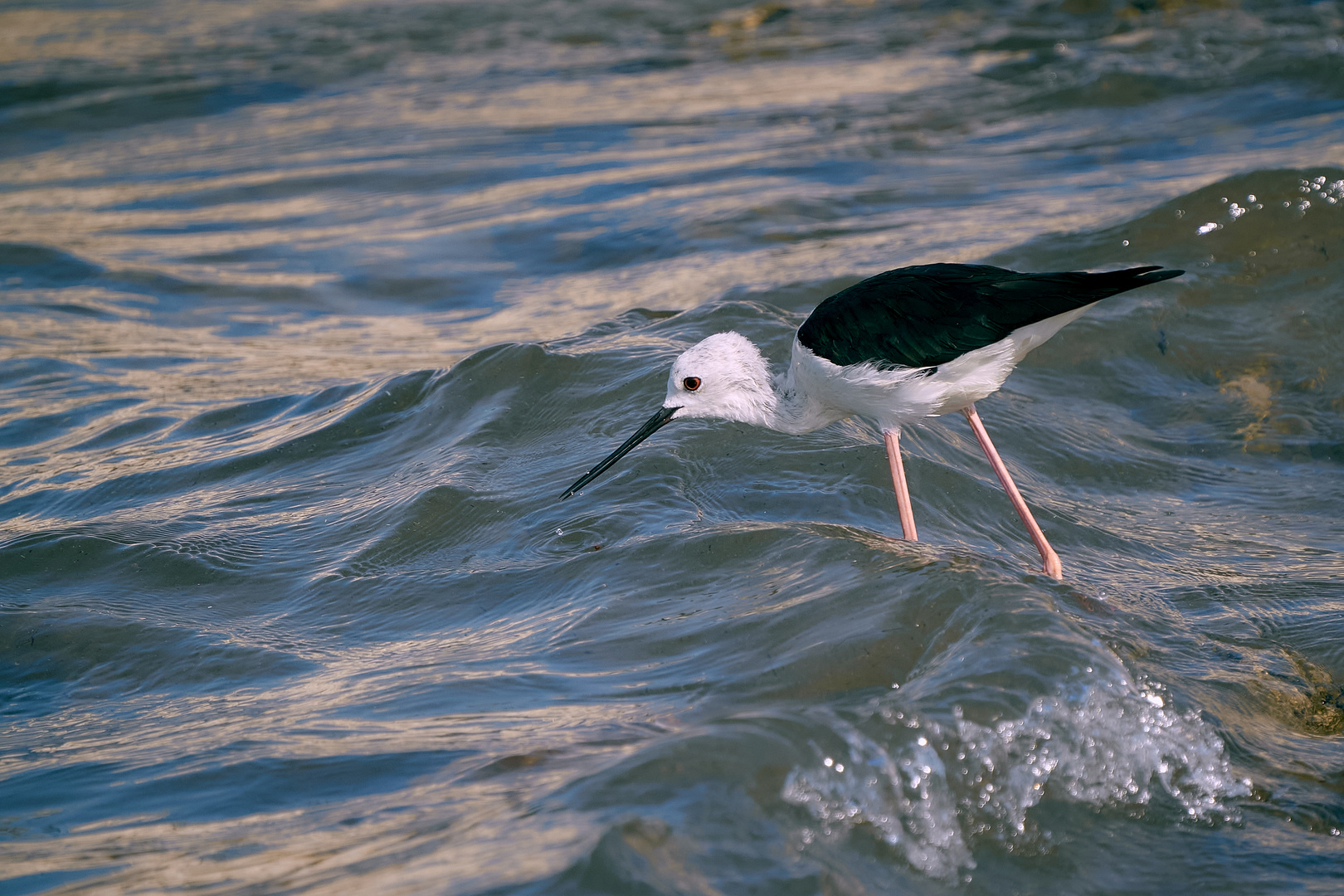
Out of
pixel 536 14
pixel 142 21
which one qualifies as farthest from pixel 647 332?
pixel 142 21

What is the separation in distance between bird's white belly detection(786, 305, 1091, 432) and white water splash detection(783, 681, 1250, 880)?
4.85ft

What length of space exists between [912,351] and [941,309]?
0.62 ft

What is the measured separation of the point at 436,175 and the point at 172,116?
3633 mm

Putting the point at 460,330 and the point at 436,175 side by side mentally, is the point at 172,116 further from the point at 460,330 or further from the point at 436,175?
the point at 460,330

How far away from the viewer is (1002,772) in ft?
11.2

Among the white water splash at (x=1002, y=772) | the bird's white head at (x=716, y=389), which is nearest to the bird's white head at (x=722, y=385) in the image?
the bird's white head at (x=716, y=389)

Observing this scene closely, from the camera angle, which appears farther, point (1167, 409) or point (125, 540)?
point (1167, 409)

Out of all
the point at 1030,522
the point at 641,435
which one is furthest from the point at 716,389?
the point at 1030,522

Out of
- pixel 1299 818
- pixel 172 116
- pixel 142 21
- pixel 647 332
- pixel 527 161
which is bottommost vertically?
pixel 1299 818

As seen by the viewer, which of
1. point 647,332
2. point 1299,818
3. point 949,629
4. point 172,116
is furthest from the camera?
point 172,116

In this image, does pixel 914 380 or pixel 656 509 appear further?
pixel 656 509

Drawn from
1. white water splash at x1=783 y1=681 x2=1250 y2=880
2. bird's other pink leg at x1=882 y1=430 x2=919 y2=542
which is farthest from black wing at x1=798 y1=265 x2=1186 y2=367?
white water splash at x1=783 y1=681 x2=1250 y2=880

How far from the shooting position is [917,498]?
5566mm

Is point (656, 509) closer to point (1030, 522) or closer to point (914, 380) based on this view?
point (914, 380)
